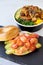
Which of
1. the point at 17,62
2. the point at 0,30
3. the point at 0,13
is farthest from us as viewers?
the point at 0,13

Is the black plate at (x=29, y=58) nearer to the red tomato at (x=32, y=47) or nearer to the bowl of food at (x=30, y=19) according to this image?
the red tomato at (x=32, y=47)

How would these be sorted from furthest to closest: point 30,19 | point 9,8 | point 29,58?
point 9,8 → point 30,19 → point 29,58

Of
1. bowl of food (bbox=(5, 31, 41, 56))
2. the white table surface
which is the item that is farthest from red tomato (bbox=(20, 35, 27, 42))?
the white table surface

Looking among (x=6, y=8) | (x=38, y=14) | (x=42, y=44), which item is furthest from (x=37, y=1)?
(x=42, y=44)

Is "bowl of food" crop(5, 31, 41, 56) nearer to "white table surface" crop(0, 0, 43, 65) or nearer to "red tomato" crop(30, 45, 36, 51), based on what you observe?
"red tomato" crop(30, 45, 36, 51)

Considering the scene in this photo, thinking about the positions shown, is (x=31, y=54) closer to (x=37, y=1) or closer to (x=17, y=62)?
(x=17, y=62)

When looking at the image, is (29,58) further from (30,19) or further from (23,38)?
(30,19)

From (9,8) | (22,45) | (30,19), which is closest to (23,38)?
(22,45)

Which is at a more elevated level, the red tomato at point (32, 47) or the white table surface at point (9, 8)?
the white table surface at point (9, 8)

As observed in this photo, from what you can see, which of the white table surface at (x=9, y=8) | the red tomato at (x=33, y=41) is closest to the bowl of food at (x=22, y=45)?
the red tomato at (x=33, y=41)
